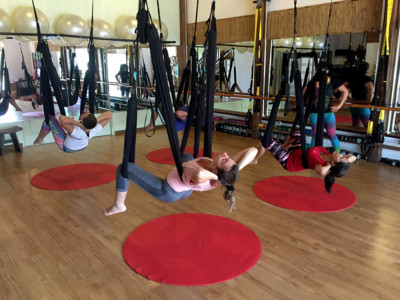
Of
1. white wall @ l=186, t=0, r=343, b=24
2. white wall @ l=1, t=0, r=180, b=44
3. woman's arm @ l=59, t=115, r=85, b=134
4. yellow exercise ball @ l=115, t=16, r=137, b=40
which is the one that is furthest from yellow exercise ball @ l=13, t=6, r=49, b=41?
white wall @ l=186, t=0, r=343, b=24

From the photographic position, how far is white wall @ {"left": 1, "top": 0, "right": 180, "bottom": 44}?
16.6ft

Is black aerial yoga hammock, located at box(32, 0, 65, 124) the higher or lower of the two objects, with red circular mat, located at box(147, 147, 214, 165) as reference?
higher

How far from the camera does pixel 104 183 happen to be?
3.61 meters

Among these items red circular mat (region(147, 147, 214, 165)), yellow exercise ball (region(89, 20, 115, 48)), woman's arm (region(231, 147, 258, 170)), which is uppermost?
yellow exercise ball (region(89, 20, 115, 48))

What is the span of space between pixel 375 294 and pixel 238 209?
1.31m

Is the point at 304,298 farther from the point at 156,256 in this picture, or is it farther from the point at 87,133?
the point at 87,133

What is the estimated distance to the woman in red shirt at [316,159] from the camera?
7.40 ft

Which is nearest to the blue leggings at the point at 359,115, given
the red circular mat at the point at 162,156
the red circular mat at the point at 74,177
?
the red circular mat at the point at 162,156

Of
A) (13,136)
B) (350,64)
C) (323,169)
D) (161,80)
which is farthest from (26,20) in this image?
(350,64)

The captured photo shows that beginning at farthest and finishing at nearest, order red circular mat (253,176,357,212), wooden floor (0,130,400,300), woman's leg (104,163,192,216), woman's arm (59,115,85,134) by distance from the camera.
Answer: woman's arm (59,115,85,134), red circular mat (253,176,357,212), woman's leg (104,163,192,216), wooden floor (0,130,400,300)

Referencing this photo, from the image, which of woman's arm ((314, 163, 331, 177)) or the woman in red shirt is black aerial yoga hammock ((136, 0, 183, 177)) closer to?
the woman in red shirt

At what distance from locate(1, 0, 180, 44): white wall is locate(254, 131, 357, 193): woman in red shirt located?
4269 millimetres

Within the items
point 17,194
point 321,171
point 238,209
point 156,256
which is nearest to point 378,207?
point 321,171

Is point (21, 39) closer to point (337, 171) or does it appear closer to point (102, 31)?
point (102, 31)
